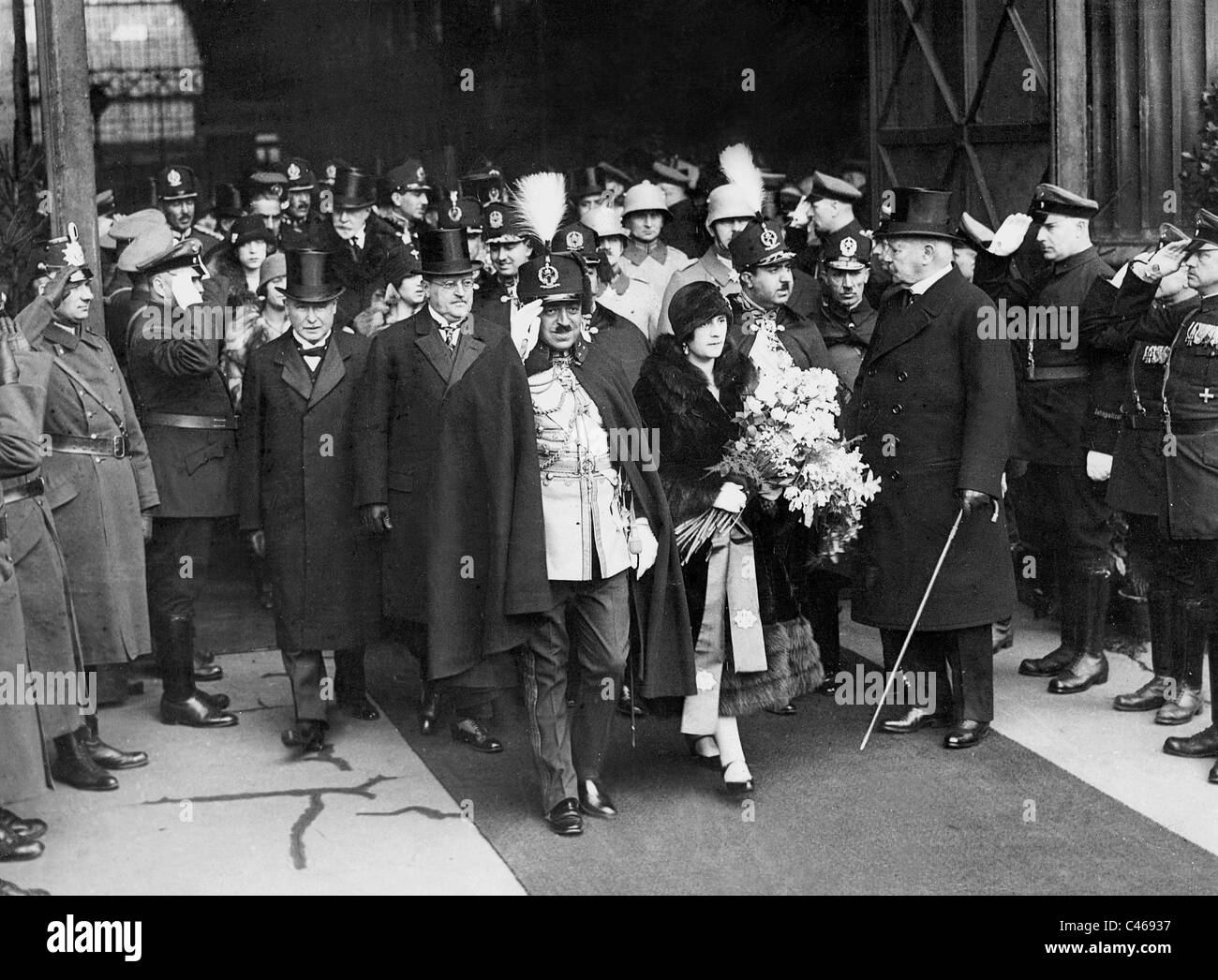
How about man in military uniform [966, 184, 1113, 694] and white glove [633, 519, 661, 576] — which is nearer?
white glove [633, 519, 661, 576]

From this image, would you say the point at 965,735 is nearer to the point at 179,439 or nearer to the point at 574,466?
the point at 574,466

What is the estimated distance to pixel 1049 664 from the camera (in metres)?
7.59

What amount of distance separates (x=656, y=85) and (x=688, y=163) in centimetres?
154

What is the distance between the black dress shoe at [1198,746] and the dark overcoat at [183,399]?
416 cm

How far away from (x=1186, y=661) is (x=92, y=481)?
15.2ft

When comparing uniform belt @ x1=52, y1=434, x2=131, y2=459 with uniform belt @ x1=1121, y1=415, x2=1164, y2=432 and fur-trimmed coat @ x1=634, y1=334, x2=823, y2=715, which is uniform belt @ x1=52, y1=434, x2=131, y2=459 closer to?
fur-trimmed coat @ x1=634, y1=334, x2=823, y2=715

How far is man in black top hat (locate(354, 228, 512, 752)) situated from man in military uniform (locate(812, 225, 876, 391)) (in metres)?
2.31

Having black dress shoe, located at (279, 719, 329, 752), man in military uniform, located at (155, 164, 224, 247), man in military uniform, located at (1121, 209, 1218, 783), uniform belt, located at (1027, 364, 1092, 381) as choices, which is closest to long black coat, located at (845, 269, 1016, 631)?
man in military uniform, located at (1121, 209, 1218, 783)

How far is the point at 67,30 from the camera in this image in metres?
7.18

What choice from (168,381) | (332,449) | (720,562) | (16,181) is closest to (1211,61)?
(720,562)

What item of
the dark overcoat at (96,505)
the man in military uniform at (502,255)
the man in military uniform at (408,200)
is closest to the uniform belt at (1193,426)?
the man in military uniform at (502,255)

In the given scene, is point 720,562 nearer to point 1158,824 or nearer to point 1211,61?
point 1158,824

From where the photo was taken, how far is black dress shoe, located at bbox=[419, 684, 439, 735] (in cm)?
693

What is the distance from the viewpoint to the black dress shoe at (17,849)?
5477 mm
